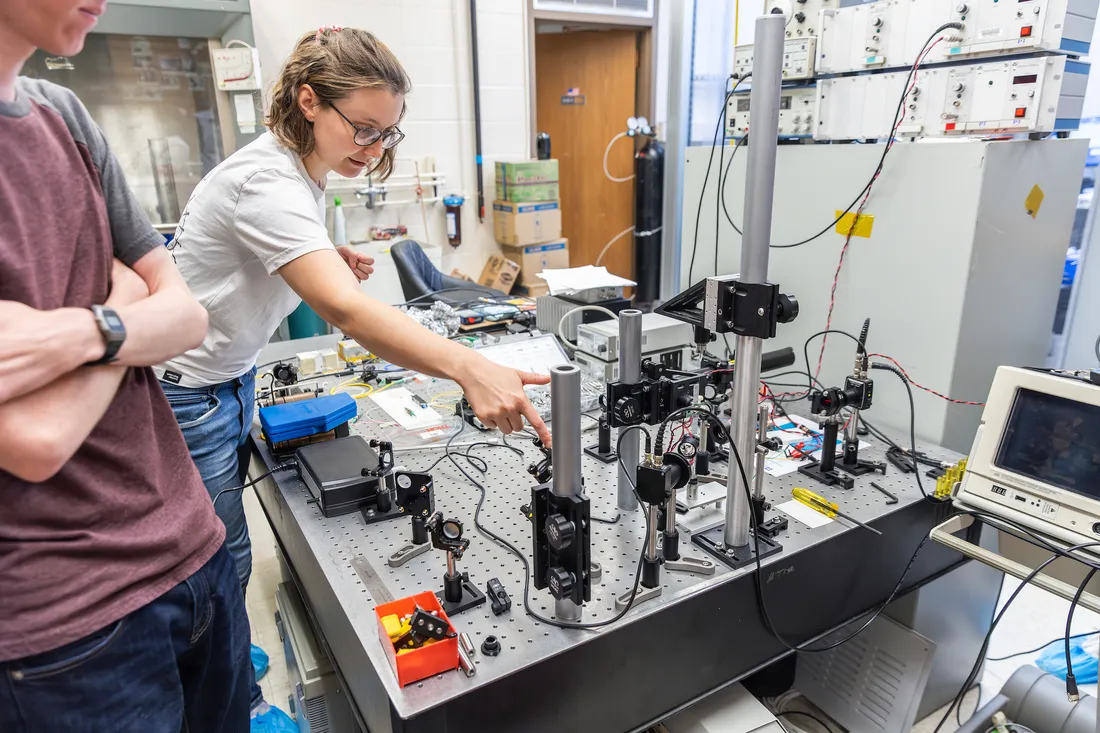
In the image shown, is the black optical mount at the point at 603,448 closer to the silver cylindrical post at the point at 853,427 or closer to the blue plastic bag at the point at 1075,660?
the silver cylindrical post at the point at 853,427

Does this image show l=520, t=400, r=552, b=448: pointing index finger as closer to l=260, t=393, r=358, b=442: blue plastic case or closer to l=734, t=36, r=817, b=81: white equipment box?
l=260, t=393, r=358, b=442: blue plastic case

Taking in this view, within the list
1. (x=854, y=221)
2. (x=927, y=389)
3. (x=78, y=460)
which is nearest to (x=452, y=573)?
(x=78, y=460)

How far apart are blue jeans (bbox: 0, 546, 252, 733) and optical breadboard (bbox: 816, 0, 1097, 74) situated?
2135 millimetres

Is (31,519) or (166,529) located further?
(166,529)

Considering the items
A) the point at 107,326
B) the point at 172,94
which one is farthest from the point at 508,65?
the point at 107,326

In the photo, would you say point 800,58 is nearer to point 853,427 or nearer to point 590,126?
point 853,427

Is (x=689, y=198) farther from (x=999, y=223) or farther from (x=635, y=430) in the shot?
(x=635, y=430)

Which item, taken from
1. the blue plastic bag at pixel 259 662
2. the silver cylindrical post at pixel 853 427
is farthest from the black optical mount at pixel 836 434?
the blue plastic bag at pixel 259 662

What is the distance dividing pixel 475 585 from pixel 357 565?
0.20 meters

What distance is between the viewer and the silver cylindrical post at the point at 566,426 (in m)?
0.89

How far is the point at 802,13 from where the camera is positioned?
224 centimetres

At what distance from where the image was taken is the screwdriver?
1.28m

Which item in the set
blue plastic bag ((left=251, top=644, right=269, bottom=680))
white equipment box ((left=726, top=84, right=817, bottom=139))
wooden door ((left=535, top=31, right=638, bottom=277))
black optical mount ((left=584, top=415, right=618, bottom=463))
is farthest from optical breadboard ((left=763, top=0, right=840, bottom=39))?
wooden door ((left=535, top=31, right=638, bottom=277))

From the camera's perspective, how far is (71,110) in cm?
74
